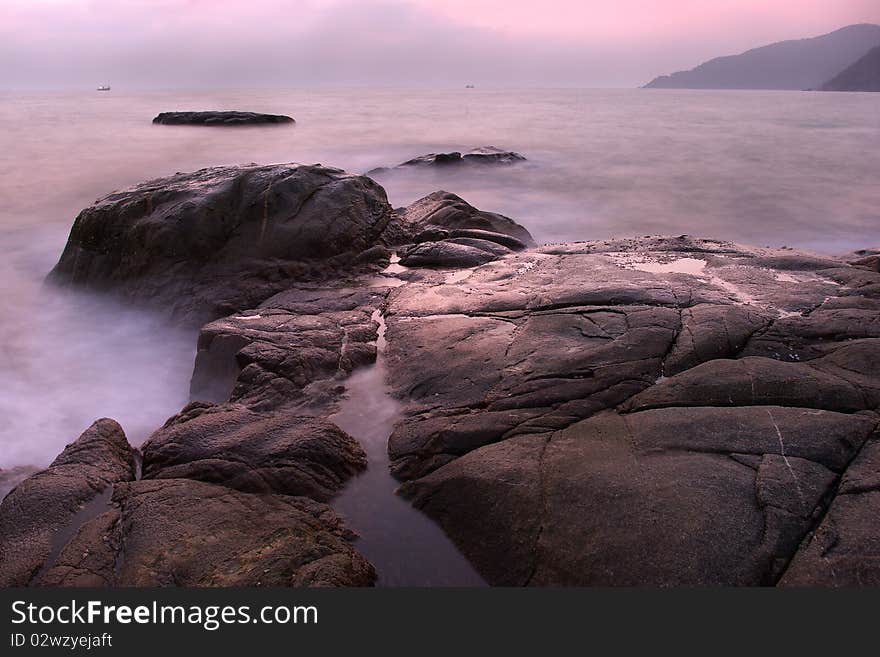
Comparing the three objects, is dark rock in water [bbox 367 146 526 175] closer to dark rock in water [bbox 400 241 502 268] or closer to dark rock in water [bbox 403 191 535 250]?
dark rock in water [bbox 403 191 535 250]

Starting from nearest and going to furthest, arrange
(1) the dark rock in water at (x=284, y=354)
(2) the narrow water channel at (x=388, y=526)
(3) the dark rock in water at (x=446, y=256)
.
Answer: (2) the narrow water channel at (x=388, y=526)
(1) the dark rock in water at (x=284, y=354)
(3) the dark rock in water at (x=446, y=256)

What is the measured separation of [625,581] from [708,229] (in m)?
11.0

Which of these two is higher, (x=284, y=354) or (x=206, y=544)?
(x=284, y=354)

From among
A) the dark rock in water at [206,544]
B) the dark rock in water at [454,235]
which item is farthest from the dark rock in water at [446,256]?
the dark rock in water at [206,544]

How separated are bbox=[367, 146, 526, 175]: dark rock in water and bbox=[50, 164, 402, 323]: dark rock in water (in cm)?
974

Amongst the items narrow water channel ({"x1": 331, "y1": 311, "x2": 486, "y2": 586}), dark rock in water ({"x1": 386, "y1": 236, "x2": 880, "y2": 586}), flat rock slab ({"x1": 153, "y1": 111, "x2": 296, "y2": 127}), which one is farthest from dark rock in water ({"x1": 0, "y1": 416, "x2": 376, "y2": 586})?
flat rock slab ({"x1": 153, "y1": 111, "x2": 296, "y2": 127})

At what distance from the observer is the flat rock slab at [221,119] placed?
34.5 metres

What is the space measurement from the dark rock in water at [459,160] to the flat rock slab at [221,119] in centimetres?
1901

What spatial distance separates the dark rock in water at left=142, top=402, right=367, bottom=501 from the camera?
3.79m

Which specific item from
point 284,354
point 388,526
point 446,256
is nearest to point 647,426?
point 388,526

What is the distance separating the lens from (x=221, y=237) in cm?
791

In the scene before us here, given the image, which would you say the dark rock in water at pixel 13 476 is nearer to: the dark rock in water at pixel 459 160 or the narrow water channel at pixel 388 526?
the narrow water channel at pixel 388 526

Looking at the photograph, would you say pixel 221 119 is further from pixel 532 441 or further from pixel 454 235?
pixel 532 441

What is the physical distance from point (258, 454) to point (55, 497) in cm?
122
